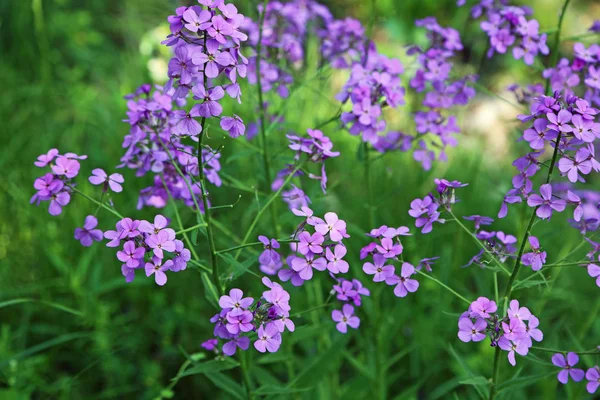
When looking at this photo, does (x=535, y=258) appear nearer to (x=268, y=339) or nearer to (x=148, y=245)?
(x=268, y=339)

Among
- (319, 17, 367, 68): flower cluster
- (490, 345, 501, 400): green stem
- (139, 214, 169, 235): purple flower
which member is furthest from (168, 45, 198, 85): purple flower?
(319, 17, 367, 68): flower cluster

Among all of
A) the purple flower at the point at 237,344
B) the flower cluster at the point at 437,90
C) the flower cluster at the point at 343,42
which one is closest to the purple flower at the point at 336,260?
the purple flower at the point at 237,344

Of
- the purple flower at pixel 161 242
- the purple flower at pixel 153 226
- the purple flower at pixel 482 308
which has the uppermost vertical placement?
the purple flower at pixel 153 226

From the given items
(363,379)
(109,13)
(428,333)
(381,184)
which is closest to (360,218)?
(381,184)

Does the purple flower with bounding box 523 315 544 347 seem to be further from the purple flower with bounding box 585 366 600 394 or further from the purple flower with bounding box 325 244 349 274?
the purple flower with bounding box 325 244 349 274

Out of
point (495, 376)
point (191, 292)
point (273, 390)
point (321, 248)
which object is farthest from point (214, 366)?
point (191, 292)

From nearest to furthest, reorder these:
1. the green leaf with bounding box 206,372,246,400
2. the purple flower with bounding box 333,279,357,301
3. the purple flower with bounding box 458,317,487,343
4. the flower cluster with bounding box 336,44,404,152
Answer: the purple flower with bounding box 458,317,487,343 < the purple flower with bounding box 333,279,357,301 < the green leaf with bounding box 206,372,246,400 < the flower cluster with bounding box 336,44,404,152

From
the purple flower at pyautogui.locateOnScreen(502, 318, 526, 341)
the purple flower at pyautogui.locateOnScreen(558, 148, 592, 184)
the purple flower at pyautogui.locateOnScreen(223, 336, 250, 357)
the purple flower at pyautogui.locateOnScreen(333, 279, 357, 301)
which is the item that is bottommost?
the purple flower at pyautogui.locateOnScreen(333, 279, 357, 301)

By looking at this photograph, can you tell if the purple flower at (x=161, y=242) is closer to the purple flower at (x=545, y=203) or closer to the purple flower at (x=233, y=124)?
the purple flower at (x=233, y=124)
